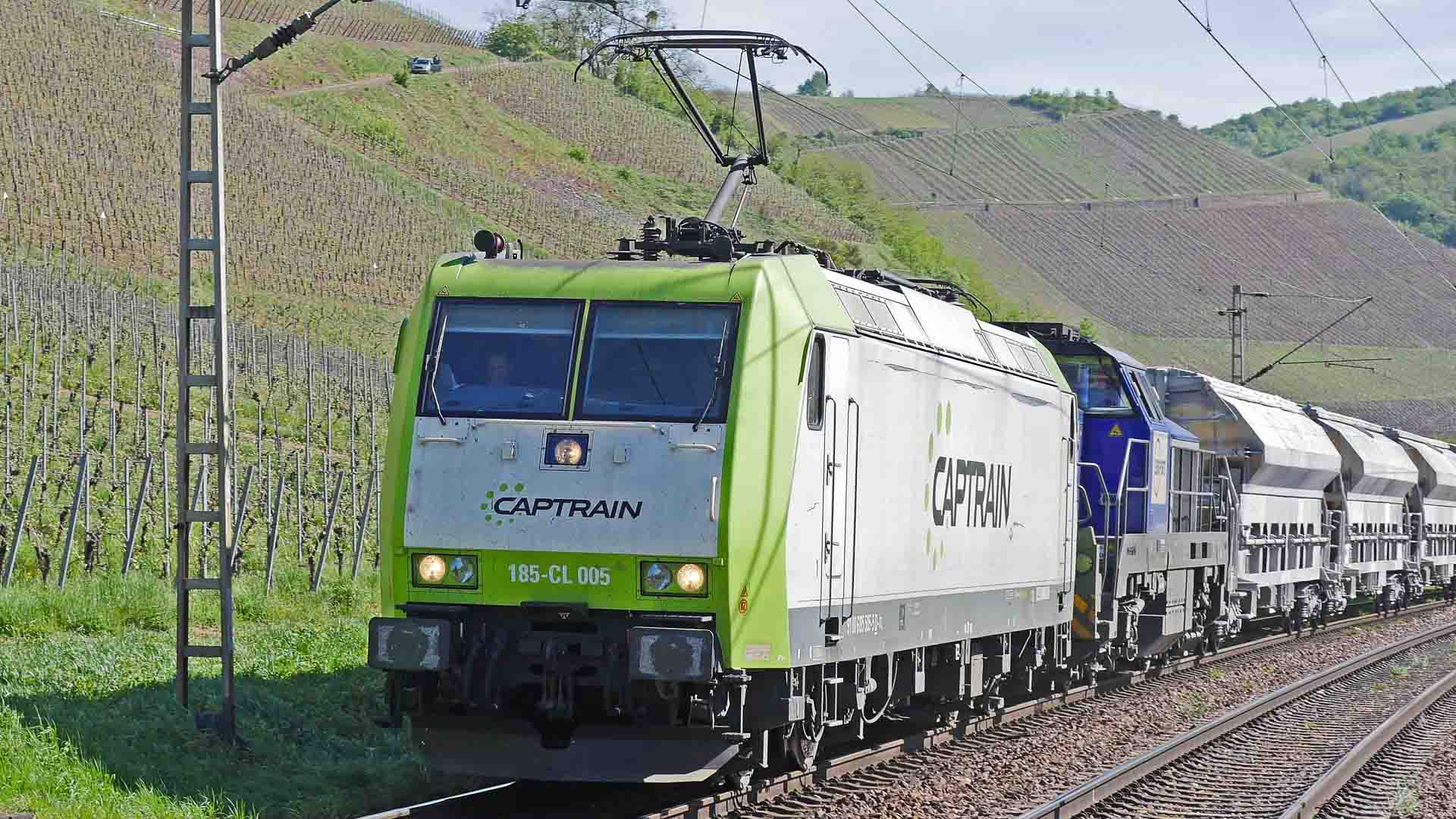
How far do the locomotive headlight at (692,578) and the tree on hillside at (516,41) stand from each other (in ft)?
452

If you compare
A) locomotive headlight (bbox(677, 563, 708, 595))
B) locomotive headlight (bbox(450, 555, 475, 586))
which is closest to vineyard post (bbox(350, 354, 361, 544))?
locomotive headlight (bbox(450, 555, 475, 586))

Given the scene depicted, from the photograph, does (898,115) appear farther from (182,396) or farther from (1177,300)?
(182,396)

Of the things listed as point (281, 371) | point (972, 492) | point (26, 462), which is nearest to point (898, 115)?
point (281, 371)

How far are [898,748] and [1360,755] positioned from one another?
420 cm

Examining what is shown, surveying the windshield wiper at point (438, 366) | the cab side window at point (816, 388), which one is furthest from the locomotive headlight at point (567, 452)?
the cab side window at point (816, 388)

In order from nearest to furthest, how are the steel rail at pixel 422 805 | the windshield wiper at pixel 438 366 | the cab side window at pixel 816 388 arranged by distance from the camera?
the steel rail at pixel 422 805
the windshield wiper at pixel 438 366
the cab side window at pixel 816 388

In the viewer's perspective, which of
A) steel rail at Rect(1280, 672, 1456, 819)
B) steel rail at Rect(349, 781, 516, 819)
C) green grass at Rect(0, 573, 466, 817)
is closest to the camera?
steel rail at Rect(349, 781, 516, 819)

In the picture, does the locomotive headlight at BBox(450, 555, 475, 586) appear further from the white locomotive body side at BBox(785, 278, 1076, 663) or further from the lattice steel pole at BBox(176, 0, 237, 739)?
the lattice steel pole at BBox(176, 0, 237, 739)

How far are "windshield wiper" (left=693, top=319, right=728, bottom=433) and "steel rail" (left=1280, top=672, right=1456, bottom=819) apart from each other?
4.86 metres

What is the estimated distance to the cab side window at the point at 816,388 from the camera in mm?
10914

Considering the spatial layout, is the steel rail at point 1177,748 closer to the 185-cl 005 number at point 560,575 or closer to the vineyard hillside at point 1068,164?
the 185-cl 005 number at point 560,575

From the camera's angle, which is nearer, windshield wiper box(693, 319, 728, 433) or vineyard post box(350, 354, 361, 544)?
windshield wiper box(693, 319, 728, 433)

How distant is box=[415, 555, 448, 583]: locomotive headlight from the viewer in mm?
10531

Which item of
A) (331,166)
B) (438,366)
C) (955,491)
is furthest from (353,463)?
(331,166)
